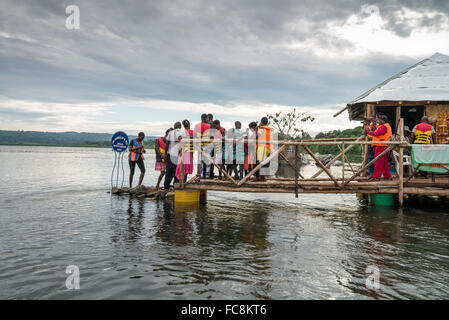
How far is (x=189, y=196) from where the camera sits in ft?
33.5

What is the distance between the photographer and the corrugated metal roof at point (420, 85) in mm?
12039

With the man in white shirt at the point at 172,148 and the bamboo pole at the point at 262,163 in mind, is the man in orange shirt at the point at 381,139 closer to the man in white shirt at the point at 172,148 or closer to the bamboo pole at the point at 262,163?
the bamboo pole at the point at 262,163

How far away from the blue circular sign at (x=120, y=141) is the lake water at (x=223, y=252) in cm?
323

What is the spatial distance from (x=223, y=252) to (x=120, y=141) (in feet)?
28.3

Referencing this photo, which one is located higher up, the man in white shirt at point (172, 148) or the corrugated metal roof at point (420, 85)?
the corrugated metal roof at point (420, 85)

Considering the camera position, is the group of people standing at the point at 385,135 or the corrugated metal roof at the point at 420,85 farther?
the corrugated metal roof at the point at 420,85

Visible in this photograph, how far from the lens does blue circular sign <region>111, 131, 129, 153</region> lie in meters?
12.7

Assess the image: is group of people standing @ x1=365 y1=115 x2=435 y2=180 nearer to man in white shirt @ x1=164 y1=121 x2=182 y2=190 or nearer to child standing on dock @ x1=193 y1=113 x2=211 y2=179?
child standing on dock @ x1=193 y1=113 x2=211 y2=179

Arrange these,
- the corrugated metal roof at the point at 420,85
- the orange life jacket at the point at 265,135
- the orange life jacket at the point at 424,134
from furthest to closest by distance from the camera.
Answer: the corrugated metal roof at the point at 420,85, the orange life jacket at the point at 424,134, the orange life jacket at the point at 265,135

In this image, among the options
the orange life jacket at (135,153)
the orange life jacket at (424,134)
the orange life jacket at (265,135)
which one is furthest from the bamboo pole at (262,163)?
the orange life jacket at (135,153)

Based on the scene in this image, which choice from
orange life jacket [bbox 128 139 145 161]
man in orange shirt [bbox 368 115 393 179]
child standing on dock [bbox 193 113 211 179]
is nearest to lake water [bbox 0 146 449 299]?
man in orange shirt [bbox 368 115 393 179]

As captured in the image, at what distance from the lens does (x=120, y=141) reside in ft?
41.8
